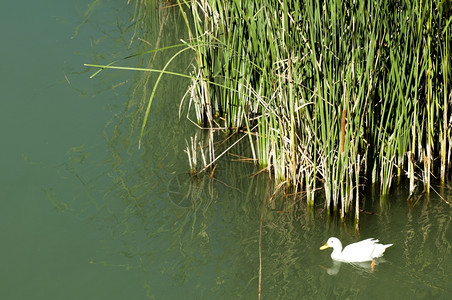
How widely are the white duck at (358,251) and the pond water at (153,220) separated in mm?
72

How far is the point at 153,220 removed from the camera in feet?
14.6

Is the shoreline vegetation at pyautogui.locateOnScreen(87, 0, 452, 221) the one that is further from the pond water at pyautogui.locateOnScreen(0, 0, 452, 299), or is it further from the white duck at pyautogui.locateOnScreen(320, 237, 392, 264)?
the white duck at pyautogui.locateOnScreen(320, 237, 392, 264)

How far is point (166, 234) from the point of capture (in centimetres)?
430

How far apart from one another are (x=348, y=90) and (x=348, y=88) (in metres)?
0.01

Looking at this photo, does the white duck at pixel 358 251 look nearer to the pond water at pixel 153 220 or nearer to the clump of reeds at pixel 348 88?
the pond water at pixel 153 220

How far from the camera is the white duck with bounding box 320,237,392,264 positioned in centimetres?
389

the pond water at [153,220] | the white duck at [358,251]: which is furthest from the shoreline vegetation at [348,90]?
the white duck at [358,251]

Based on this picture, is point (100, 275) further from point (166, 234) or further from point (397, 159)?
point (397, 159)

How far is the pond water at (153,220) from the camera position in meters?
3.91

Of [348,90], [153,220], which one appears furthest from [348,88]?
[153,220]

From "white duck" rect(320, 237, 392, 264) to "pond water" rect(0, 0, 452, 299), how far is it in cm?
7

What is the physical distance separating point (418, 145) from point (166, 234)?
157cm

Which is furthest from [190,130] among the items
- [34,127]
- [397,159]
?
[397,159]

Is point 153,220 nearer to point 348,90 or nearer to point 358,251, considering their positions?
point 358,251
